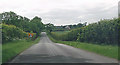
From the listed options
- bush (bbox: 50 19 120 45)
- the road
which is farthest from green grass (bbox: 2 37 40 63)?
bush (bbox: 50 19 120 45)

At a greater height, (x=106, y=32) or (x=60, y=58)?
(x=106, y=32)

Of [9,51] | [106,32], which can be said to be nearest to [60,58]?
[9,51]

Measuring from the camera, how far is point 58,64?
11.2 meters

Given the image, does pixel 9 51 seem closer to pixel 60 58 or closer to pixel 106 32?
pixel 60 58

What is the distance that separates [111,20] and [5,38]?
13.1 m

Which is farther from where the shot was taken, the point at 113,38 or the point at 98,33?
the point at 98,33

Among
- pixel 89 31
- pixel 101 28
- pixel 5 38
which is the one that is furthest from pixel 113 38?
pixel 5 38

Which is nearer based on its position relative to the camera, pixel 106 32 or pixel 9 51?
pixel 9 51

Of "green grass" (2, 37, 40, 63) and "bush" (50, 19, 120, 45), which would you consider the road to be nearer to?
"green grass" (2, 37, 40, 63)

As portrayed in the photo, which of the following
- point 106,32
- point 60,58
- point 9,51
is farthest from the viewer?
point 106,32

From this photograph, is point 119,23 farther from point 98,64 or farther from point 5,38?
point 5,38

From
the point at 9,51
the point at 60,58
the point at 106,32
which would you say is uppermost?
the point at 106,32

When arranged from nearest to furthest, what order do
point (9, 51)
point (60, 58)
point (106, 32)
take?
point (60, 58)
point (9, 51)
point (106, 32)

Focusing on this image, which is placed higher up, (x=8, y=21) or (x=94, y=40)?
(x=8, y=21)
